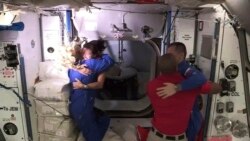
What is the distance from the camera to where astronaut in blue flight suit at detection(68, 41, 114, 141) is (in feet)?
10.3

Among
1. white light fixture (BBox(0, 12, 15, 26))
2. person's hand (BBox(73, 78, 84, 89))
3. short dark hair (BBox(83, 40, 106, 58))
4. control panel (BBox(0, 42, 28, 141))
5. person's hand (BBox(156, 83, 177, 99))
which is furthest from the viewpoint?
short dark hair (BBox(83, 40, 106, 58))

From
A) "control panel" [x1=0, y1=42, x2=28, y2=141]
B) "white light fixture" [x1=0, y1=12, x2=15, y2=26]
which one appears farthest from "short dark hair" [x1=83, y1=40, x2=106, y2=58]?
"white light fixture" [x1=0, y1=12, x2=15, y2=26]

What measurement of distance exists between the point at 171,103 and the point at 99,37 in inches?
70.9

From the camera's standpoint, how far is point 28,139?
318 cm

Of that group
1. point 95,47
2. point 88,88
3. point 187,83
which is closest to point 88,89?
point 88,88

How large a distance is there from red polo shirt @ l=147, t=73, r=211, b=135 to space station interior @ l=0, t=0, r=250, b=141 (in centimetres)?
47

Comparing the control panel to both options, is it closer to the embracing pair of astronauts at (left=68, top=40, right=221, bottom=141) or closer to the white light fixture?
the white light fixture

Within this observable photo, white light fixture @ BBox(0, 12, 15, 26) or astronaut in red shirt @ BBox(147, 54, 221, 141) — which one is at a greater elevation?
white light fixture @ BBox(0, 12, 15, 26)

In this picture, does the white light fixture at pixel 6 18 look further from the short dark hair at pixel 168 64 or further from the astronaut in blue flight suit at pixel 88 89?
the short dark hair at pixel 168 64

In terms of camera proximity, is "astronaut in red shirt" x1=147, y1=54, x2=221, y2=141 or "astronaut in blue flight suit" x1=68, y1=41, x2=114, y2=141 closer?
"astronaut in red shirt" x1=147, y1=54, x2=221, y2=141

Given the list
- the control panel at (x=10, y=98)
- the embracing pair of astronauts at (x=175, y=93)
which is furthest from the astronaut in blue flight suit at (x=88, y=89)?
the embracing pair of astronauts at (x=175, y=93)

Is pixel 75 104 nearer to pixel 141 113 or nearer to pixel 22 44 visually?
pixel 22 44

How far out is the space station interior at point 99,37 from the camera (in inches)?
104

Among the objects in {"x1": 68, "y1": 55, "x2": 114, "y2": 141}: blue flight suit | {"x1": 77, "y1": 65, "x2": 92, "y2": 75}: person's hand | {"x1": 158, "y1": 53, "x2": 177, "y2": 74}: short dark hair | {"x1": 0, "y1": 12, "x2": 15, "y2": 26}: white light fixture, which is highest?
{"x1": 0, "y1": 12, "x2": 15, "y2": 26}: white light fixture
